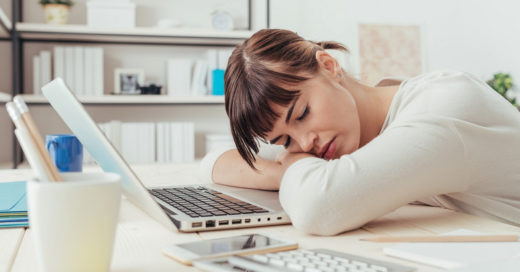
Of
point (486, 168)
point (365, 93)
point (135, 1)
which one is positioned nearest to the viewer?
point (486, 168)

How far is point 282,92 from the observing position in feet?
3.20

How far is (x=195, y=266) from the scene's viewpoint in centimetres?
54

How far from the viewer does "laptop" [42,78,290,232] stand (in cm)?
70

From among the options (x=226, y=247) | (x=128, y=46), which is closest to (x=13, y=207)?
(x=226, y=247)

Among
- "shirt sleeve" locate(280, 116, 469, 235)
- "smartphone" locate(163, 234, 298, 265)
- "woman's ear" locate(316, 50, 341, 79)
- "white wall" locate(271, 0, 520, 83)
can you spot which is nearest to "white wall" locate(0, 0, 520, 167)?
"white wall" locate(271, 0, 520, 83)

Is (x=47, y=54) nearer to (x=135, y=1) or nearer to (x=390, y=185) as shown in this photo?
(x=135, y=1)

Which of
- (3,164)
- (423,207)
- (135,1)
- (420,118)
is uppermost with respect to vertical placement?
(135,1)

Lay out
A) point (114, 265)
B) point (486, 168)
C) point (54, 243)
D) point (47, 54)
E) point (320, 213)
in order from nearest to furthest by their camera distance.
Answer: point (54, 243)
point (114, 265)
point (320, 213)
point (486, 168)
point (47, 54)

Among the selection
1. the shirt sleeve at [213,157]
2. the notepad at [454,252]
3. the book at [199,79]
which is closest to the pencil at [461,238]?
the notepad at [454,252]

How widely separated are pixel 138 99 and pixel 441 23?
5.94 ft

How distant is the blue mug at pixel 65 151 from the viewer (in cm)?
109

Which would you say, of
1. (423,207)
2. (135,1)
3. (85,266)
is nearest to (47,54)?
(135,1)

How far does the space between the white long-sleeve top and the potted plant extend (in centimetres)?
245

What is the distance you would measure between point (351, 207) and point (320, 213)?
5cm
